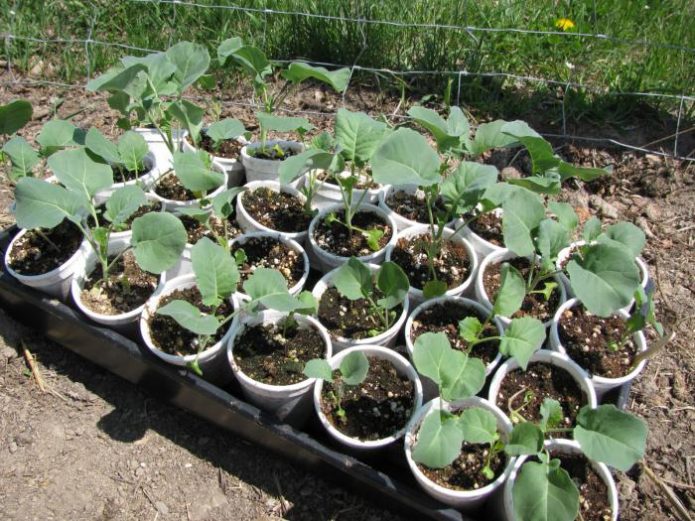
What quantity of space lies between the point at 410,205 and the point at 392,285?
20.4 inches

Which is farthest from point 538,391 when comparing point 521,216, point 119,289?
point 119,289

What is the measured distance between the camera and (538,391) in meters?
1.57

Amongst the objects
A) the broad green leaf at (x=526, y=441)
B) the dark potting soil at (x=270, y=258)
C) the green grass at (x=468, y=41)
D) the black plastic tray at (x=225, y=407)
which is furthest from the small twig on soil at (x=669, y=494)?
the green grass at (x=468, y=41)

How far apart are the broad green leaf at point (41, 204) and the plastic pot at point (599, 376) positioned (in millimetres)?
1309

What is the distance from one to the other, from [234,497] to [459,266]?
91cm

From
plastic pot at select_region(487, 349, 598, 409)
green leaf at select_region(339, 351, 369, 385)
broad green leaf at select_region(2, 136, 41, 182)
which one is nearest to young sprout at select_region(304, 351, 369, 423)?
green leaf at select_region(339, 351, 369, 385)

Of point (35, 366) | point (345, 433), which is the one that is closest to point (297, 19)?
point (35, 366)

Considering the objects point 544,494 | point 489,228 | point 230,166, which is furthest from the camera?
point 230,166

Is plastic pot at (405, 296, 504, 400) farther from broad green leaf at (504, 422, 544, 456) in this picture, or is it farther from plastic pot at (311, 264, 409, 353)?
broad green leaf at (504, 422, 544, 456)

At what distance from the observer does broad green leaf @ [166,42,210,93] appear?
6.21 feet

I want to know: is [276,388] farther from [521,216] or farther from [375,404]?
[521,216]

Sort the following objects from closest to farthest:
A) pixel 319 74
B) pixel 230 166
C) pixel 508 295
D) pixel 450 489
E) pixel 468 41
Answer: pixel 450 489
pixel 508 295
pixel 319 74
pixel 230 166
pixel 468 41

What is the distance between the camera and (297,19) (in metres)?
2.83

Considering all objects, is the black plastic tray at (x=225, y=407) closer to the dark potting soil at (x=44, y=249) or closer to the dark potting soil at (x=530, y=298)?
the dark potting soil at (x=44, y=249)
